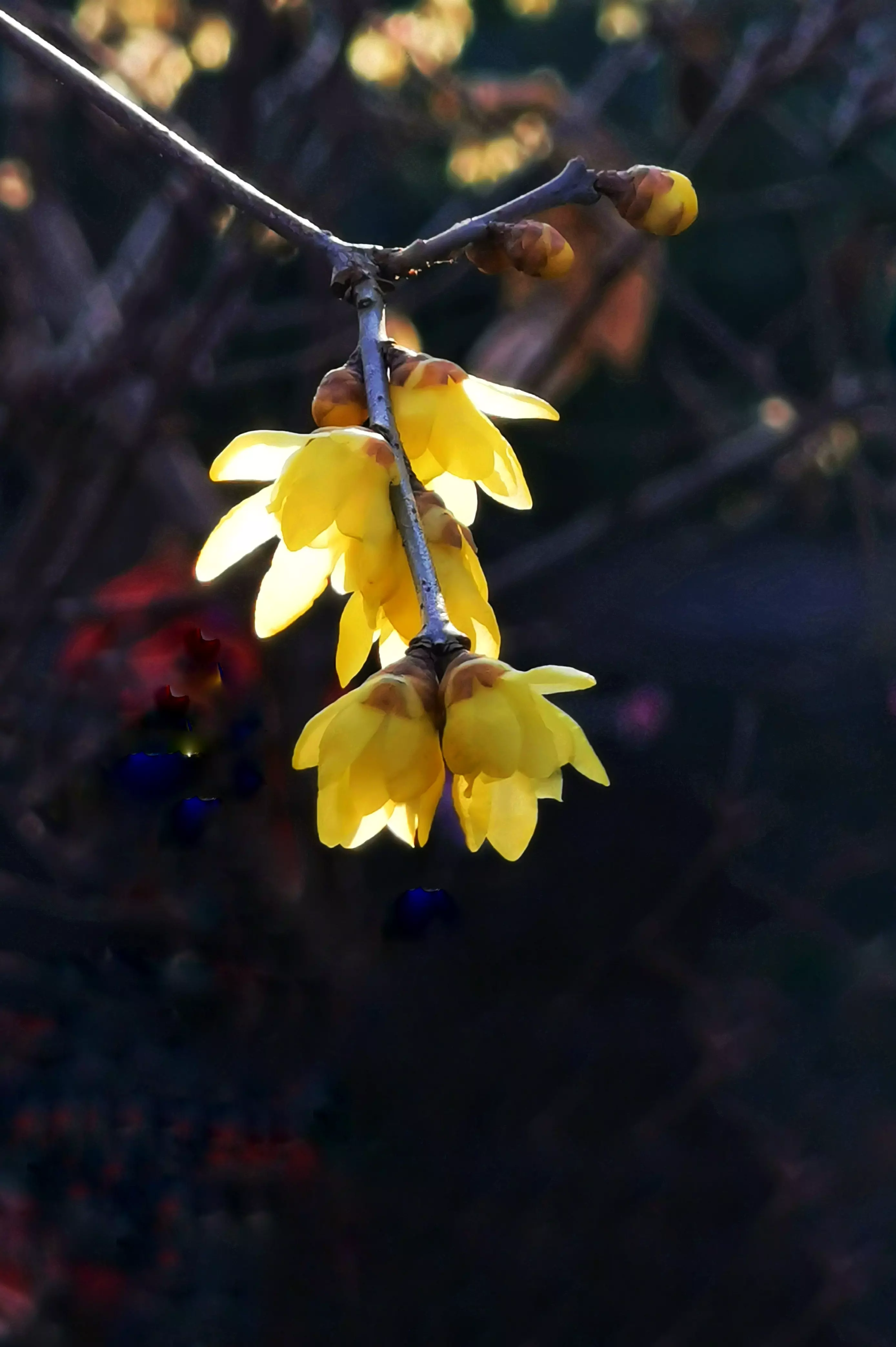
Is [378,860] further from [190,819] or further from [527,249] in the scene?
[527,249]

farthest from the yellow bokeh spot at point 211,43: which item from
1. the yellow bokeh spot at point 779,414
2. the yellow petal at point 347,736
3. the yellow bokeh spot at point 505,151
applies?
the yellow petal at point 347,736

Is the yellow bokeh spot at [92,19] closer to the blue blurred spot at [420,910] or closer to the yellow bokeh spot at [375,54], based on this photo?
the yellow bokeh spot at [375,54]

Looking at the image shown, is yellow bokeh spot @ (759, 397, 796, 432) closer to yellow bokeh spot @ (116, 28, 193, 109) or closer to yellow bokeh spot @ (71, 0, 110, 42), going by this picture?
yellow bokeh spot @ (116, 28, 193, 109)

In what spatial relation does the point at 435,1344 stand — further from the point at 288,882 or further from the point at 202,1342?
the point at 288,882

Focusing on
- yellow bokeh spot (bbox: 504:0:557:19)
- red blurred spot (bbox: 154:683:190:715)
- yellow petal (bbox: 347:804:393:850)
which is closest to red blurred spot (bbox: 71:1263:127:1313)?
red blurred spot (bbox: 154:683:190:715)

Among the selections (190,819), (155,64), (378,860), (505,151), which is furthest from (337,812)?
(378,860)

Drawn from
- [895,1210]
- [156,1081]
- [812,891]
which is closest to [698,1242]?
[895,1210]
